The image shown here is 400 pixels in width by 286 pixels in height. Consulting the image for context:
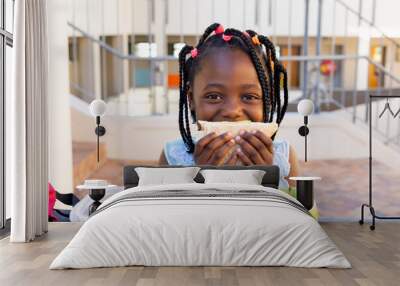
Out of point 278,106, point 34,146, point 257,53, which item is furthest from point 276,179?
point 34,146

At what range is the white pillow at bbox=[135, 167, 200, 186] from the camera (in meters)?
5.49

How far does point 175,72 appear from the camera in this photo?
641cm

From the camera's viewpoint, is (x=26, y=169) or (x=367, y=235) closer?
(x=26, y=169)

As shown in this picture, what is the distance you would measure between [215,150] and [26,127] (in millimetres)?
2022

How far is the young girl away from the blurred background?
14 cm

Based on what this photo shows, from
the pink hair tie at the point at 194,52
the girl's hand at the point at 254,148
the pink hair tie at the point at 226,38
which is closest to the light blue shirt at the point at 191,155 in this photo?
the girl's hand at the point at 254,148

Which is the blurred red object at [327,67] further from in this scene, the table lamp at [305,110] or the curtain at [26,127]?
the curtain at [26,127]

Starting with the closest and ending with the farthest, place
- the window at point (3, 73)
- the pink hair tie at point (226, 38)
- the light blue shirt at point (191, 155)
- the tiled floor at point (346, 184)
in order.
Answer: the window at point (3, 73) < the light blue shirt at point (191, 155) < the pink hair tie at point (226, 38) < the tiled floor at point (346, 184)

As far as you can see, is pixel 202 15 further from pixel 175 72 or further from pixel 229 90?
pixel 229 90

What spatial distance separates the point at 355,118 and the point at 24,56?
372cm

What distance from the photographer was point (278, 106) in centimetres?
625

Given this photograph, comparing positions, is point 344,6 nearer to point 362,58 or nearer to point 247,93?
point 362,58

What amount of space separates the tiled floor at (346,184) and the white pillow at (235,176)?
953mm

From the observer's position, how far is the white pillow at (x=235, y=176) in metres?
5.43
